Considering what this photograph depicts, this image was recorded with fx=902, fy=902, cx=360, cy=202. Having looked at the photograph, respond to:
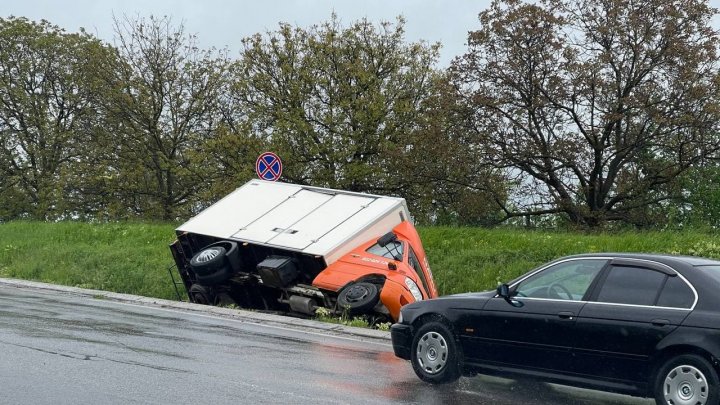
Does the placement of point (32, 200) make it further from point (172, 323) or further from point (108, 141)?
point (172, 323)

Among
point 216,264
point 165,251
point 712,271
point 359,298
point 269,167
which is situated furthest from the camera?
point 165,251

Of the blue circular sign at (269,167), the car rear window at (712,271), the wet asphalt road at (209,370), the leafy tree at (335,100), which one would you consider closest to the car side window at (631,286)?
the car rear window at (712,271)

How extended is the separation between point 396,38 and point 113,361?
99.3 ft

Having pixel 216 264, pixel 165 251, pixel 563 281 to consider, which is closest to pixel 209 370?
pixel 563 281

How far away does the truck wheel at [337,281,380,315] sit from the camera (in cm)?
1390

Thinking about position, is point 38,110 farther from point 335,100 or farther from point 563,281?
point 563,281

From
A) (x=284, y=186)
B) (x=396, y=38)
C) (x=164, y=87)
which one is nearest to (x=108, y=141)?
(x=164, y=87)

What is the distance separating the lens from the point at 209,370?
8.88 m

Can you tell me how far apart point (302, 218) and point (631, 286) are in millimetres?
9141

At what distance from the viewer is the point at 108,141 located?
141ft

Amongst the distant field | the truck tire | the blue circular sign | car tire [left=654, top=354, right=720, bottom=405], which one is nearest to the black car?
car tire [left=654, top=354, right=720, bottom=405]

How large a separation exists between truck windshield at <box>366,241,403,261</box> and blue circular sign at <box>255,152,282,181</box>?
499 cm

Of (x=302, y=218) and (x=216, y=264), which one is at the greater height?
(x=302, y=218)

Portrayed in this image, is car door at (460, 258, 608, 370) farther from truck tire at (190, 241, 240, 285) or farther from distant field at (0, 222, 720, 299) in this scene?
distant field at (0, 222, 720, 299)
